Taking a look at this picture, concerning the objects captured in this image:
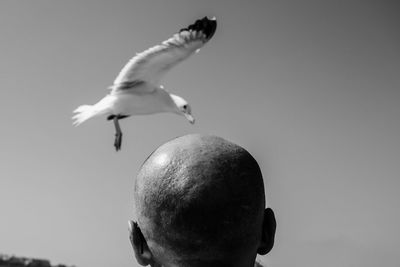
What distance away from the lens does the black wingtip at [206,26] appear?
11.3 m

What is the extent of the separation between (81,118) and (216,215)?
1159cm

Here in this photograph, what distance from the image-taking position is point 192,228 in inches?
69.2

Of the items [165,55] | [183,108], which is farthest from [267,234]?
[183,108]

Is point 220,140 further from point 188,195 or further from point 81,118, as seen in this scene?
point 81,118

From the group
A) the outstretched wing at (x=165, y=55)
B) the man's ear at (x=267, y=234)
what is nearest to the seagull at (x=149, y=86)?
the outstretched wing at (x=165, y=55)

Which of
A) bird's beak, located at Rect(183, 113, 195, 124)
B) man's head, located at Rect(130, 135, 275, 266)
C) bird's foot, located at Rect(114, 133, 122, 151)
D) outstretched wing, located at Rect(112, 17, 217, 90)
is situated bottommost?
bird's foot, located at Rect(114, 133, 122, 151)

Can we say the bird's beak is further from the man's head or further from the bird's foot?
the man's head

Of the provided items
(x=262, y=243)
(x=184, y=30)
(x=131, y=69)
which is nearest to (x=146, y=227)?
(x=262, y=243)

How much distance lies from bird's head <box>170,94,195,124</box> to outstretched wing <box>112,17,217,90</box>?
0.69 metres

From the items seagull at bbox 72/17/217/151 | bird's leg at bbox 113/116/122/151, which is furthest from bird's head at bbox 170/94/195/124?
bird's leg at bbox 113/116/122/151

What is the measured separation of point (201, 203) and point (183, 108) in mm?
11368

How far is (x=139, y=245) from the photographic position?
1.99 meters

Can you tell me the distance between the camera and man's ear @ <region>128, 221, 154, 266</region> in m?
1.98

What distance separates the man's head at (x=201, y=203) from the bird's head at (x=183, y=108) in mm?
11127
